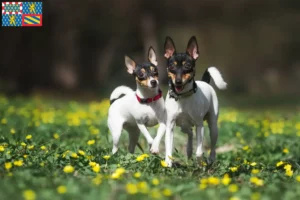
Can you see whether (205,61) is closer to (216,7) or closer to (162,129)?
(216,7)

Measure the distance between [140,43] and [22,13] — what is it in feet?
55.8

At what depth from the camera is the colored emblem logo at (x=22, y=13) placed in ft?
30.5

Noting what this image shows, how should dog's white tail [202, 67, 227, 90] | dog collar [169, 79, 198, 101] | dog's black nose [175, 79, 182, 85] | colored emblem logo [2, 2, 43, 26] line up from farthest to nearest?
colored emblem logo [2, 2, 43, 26], dog's white tail [202, 67, 227, 90], dog collar [169, 79, 198, 101], dog's black nose [175, 79, 182, 85]

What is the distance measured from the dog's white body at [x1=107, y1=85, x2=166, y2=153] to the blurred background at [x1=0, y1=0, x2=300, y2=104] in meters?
14.5

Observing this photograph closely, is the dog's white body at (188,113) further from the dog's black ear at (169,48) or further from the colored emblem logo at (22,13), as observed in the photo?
the colored emblem logo at (22,13)

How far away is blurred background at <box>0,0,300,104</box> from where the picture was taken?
75.8ft

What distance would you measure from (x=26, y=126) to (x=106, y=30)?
53.5 feet

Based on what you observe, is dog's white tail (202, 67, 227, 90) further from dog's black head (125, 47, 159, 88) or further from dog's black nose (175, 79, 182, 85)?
dog's black nose (175, 79, 182, 85)

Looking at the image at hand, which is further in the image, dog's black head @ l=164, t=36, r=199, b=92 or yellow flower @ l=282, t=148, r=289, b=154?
yellow flower @ l=282, t=148, r=289, b=154

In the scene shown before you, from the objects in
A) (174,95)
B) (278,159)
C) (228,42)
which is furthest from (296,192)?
(228,42)

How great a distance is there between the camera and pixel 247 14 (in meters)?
30.8

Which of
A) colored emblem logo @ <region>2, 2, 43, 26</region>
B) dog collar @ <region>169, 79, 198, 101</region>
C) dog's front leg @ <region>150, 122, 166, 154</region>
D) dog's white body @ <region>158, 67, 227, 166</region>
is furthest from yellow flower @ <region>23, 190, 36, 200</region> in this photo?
colored emblem logo @ <region>2, 2, 43, 26</region>

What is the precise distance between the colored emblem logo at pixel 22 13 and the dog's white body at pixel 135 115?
2787 millimetres

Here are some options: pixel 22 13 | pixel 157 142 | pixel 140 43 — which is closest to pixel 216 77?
pixel 157 142
